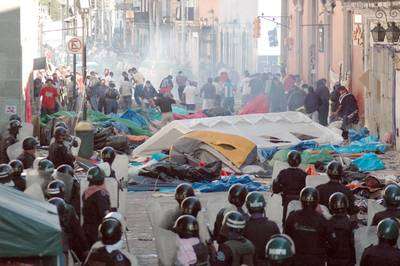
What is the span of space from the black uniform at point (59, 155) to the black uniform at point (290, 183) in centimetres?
415

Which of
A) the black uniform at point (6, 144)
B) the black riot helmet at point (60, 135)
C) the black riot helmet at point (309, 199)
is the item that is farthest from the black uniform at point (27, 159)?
the black riot helmet at point (309, 199)

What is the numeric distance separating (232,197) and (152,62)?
200 ft

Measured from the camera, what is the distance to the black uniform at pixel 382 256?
12086 mm

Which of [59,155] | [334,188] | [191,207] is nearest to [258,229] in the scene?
[191,207]

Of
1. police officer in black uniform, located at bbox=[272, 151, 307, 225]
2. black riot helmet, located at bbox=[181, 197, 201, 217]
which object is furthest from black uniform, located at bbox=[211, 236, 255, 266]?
police officer in black uniform, located at bbox=[272, 151, 307, 225]

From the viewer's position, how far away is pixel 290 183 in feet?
57.6

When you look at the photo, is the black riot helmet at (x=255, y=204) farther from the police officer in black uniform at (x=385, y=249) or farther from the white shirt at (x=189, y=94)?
the white shirt at (x=189, y=94)

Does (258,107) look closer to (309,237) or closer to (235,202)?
(235,202)

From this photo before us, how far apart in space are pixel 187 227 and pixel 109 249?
3.36ft

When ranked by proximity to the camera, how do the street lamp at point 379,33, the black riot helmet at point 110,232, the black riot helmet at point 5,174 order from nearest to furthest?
the black riot helmet at point 110,232
the black riot helmet at point 5,174
the street lamp at point 379,33

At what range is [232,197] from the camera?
14523 millimetres

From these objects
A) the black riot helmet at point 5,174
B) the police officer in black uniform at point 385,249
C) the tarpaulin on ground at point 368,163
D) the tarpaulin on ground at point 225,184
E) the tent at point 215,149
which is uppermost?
the black riot helmet at point 5,174

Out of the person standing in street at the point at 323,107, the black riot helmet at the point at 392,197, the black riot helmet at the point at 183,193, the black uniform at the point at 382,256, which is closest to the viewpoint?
the black uniform at the point at 382,256

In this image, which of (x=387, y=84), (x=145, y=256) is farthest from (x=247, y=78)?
(x=145, y=256)
